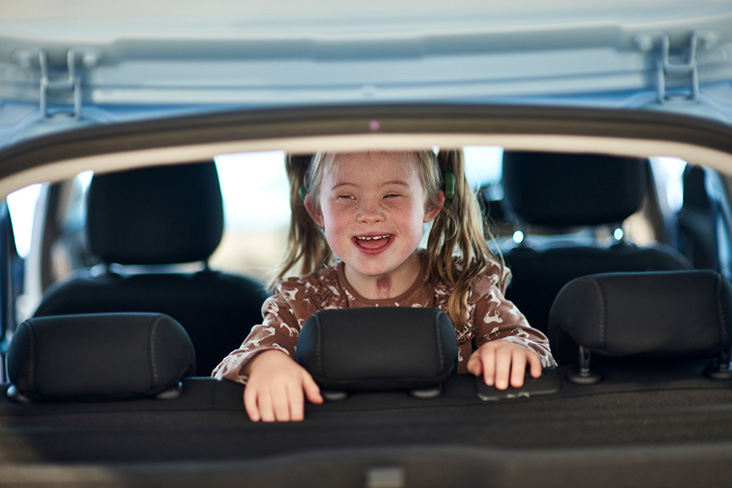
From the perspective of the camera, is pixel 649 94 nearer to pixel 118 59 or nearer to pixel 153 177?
pixel 118 59

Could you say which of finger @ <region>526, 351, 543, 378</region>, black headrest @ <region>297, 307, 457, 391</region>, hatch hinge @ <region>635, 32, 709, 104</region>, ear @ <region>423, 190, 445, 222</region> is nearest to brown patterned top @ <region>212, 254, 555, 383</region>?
ear @ <region>423, 190, 445, 222</region>

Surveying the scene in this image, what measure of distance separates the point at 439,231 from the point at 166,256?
Answer: 2.91ft

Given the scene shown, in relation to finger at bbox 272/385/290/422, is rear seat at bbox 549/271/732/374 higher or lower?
higher

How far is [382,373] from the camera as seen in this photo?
1.35 metres

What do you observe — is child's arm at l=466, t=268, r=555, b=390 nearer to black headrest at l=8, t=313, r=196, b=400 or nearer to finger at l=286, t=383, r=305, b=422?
finger at l=286, t=383, r=305, b=422

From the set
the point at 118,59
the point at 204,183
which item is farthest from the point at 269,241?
the point at 118,59

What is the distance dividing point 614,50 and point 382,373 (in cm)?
71

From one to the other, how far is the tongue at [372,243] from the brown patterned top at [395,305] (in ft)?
0.73

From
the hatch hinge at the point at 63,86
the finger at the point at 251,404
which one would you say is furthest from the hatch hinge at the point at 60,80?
the finger at the point at 251,404

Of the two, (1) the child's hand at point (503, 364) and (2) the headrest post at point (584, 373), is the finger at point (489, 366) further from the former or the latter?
(2) the headrest post at point (584, 373)

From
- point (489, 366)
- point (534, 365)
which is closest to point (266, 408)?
point (489, 366)

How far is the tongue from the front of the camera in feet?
6.90

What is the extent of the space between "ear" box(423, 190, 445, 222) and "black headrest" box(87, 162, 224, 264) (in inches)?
27.4

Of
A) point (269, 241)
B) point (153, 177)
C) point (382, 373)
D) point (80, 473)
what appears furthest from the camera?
point (269, 241)
